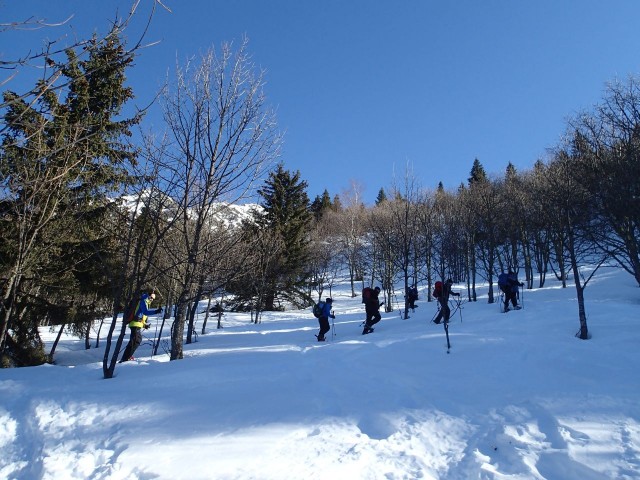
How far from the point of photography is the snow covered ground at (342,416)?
3.32 meters

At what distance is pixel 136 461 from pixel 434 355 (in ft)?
17.0

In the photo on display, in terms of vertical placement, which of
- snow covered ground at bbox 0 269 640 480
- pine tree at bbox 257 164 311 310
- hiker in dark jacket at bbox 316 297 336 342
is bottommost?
snow covered ground at bbox 0 269 640 480

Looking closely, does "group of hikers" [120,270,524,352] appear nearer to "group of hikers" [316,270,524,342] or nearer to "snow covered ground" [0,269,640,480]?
"group of hikers" [316,270,524,342]

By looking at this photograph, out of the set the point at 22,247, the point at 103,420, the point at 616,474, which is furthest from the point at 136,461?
the point at 22,247

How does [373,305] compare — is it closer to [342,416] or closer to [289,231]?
[342,416]

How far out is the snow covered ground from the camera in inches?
131

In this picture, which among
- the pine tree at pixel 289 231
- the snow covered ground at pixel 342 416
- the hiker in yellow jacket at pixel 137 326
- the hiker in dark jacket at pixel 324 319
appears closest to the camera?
the snow covered ground at pixel 342 416

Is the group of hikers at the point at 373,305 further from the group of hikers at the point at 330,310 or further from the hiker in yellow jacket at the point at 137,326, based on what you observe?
the hiker in yellow jacket at the point at 137,326

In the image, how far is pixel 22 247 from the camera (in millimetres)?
7055

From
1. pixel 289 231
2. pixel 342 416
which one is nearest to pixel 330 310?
pixel 342 416

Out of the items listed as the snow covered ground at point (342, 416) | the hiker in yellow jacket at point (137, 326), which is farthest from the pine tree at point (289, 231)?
the snow covered ground at point (342, 416)

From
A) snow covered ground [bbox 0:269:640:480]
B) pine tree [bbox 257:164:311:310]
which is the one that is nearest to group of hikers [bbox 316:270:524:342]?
snow covered ground [bbox 0:269:640:480]

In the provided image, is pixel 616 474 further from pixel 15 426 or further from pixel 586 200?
pixel 586 200

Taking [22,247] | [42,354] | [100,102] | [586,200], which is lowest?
[42,354]
